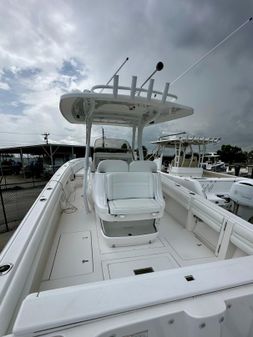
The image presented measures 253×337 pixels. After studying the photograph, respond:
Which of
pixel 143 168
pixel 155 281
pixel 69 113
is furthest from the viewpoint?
pixel 69 113

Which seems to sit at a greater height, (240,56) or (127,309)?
(240,56)

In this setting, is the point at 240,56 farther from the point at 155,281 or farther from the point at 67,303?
the point at 67,303

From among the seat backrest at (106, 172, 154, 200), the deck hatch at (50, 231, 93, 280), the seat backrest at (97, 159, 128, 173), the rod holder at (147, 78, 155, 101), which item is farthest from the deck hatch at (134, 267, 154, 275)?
the rod holder at (147, 78, 155, 101)

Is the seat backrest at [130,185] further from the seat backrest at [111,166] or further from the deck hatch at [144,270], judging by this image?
the deck hatch at [144,270]

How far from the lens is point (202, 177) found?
614 centimetres

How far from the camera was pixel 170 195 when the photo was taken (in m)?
2.64

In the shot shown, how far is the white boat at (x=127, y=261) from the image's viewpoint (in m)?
0.58

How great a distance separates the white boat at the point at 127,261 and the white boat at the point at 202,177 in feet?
3.89

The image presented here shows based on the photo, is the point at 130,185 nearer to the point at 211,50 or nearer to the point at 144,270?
the point at 144,270

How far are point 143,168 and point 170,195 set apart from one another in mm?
768

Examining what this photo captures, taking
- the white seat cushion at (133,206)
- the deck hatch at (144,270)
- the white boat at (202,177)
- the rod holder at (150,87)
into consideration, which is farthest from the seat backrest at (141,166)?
the white boat at (202,177)

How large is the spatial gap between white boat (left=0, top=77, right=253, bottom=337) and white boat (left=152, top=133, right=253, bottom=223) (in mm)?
1184

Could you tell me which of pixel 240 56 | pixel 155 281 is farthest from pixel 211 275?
pixel 240 56

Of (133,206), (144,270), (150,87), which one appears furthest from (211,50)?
(144,270)
